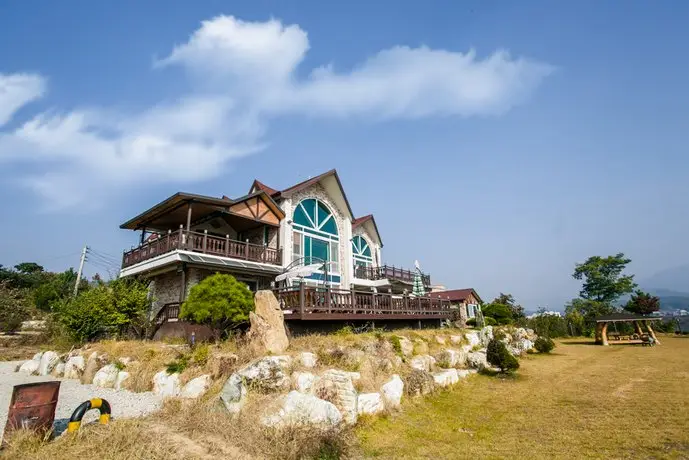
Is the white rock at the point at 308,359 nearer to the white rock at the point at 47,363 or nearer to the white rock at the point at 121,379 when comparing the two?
the white rock at the point at 121,379

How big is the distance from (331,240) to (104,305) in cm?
1205

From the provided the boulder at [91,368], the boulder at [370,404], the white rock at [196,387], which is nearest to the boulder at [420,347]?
the boulder at [370,404]

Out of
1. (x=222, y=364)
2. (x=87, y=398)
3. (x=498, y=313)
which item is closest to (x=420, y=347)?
(x=222, y=364)

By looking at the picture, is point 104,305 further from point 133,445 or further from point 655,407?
point 655,407

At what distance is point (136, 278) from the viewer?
714 inches

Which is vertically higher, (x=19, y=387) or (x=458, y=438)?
(x=19, y=387)

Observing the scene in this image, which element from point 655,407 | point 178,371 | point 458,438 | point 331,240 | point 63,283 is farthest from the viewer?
point 63,283

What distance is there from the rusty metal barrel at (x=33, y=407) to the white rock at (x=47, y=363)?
1043cm

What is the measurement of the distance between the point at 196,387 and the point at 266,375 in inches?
84.3

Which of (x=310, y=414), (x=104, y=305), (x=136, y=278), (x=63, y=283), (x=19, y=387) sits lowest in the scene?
(x=310, y=414)

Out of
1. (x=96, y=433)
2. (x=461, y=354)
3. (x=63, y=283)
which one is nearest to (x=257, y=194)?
(x=461, y=354)

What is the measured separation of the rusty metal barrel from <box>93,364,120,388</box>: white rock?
5.96m

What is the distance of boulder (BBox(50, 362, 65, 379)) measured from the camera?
42.9 feet

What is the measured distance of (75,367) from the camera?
1263cm
